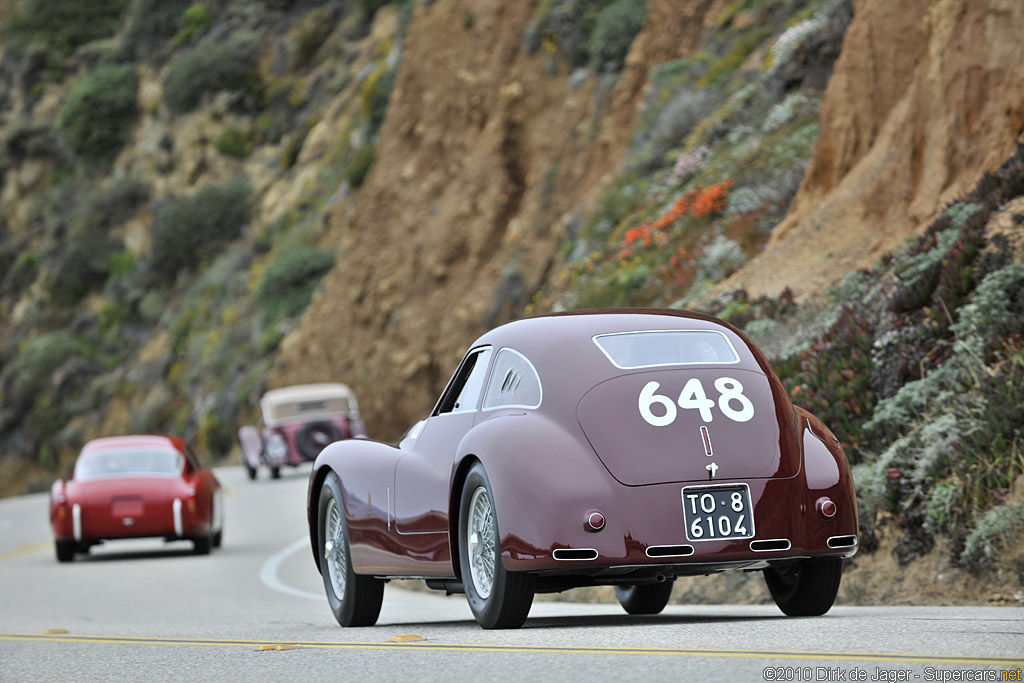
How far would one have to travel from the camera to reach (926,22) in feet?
59.6

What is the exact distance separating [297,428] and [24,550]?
11857mm

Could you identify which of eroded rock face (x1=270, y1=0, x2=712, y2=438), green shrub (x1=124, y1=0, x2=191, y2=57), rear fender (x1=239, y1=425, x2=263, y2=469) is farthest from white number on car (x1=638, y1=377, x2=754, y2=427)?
green shrub (x1=124, y1=0, x2=191, y2=57)

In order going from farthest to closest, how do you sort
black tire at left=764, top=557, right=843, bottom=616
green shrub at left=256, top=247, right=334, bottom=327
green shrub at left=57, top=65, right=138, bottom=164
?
1. green shrub at left=57, top=65, right=138, bottom=164
2. green shrub at left=256, top=247, right=334, bottom=327
3. black tire at left=764, top=557, right=843, bottom=616

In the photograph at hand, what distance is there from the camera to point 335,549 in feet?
33.3

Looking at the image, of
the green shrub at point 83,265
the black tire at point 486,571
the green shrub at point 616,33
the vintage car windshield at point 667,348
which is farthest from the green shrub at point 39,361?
the vintage car windshield at point 667,348

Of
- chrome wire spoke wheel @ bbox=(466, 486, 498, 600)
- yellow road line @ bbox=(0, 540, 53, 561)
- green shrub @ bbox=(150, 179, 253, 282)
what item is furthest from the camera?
green shrub @ bbox=(150, 179, 253, 282)

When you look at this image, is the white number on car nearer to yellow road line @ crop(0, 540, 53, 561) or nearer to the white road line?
the white road line

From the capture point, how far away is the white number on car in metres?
7.75

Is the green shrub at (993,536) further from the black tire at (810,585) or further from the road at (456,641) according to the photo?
the black tire at (810,585)

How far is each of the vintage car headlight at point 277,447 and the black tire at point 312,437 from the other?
29cm

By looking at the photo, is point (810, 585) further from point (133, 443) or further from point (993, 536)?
point (133, 443)

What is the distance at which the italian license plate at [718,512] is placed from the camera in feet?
24.7

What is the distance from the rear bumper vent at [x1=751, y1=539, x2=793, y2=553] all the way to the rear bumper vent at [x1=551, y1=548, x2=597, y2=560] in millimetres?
787

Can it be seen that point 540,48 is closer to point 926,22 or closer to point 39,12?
point 926,22
